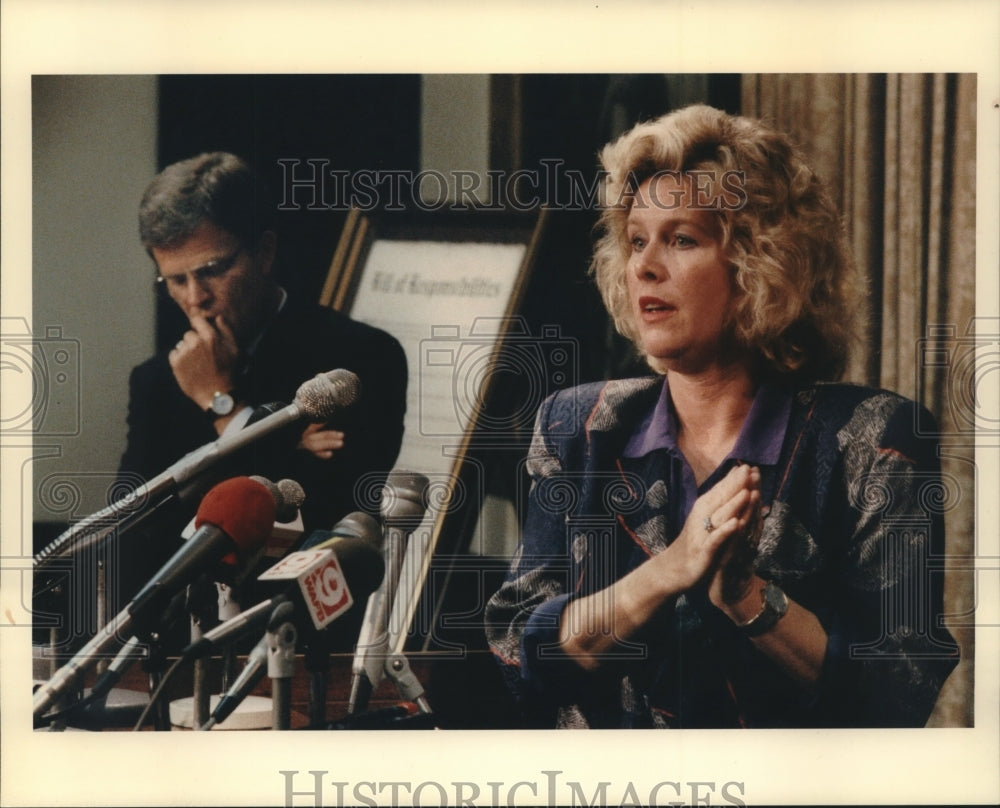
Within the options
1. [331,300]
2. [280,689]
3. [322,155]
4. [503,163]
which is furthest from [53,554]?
[503,163]

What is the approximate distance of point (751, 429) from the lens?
450cm

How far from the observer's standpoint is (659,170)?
4.51 m

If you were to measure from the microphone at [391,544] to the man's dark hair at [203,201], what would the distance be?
105 centimetres

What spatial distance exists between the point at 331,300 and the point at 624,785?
2090mm

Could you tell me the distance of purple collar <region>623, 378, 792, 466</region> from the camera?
4484 millimetres

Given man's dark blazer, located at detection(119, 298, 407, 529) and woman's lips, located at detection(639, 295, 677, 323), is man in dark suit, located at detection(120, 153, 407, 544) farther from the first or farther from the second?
woman's lips, located at detection(639, 295, 677, 323)

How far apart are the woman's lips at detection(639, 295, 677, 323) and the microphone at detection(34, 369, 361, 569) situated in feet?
3.54

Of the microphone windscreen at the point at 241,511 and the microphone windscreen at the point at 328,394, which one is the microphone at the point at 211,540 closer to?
the microphone windscreen at the point at 241,511

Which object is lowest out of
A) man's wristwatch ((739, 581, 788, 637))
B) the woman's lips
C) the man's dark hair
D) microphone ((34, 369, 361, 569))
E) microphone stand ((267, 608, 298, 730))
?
microphone stand ((267, 608, 298, 730))

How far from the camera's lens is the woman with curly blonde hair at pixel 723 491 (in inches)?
175

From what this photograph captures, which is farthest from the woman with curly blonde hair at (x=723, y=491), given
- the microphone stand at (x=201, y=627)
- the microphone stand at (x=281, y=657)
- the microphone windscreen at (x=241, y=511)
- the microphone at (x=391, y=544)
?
the microphone stand at (x=201, y=627)

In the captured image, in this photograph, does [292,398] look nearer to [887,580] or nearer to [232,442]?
[232,442]

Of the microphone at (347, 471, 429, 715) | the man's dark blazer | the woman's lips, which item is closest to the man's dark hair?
the man's dark blazer

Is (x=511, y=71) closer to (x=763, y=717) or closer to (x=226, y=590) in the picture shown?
(x=226, y=590)
